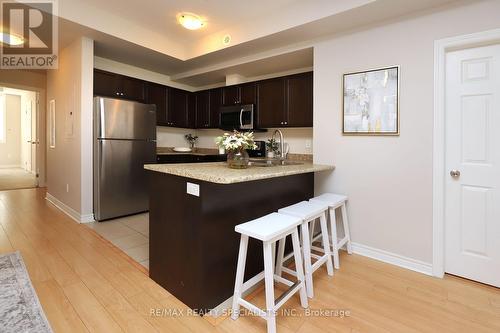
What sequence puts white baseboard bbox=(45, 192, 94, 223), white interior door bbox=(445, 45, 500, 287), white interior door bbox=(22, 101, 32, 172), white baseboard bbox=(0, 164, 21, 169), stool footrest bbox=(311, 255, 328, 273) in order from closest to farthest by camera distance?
stool footrest bbox=(311, 255, 328, 273)
white interior door bbox=(445, 45, 500, 287)
white baseboard bbox=(45, 192, 94, 223)
white interior door bbox=(22, 101, 32, 172)
white baseboard bbox=(0, 164, 21, 169)

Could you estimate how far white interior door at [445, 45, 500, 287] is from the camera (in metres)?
2.11

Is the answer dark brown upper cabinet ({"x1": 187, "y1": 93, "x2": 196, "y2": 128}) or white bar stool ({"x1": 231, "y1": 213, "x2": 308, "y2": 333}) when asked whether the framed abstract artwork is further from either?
dark brown upper cabinet ({"x1": 187, "y1": 93, "x2": 196, "y2": 128})

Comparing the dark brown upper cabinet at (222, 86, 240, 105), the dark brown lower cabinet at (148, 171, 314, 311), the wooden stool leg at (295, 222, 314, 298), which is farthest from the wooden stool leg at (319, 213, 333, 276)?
the dark brown upper cabinet at (222, 86, 240, 105)

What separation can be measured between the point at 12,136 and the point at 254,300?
11362mm

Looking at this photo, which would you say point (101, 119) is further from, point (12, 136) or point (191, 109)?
point (12, 136)

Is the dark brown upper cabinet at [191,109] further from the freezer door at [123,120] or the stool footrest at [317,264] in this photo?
the stool footrest at [317,264]

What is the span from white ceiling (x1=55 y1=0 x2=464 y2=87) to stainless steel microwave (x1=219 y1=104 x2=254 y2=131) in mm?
629

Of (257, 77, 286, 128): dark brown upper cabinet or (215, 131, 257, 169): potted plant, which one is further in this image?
(257, 77, 286, 128): dark brown upper cabinet

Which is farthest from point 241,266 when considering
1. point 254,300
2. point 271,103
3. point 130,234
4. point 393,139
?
point 271,103

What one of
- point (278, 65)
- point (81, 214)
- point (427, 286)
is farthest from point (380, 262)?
point (81, 214)

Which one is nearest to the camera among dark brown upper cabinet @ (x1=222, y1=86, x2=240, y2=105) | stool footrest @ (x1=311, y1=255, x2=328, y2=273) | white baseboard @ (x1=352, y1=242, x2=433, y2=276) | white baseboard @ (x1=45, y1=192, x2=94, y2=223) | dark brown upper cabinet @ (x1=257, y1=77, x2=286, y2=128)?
stool footrest @ (x1=311, y1=255, x2=328, y2=273)

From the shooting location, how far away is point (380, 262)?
8.43 ft

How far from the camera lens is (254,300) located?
1.89 m

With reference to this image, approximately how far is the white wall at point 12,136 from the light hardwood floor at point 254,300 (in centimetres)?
875
